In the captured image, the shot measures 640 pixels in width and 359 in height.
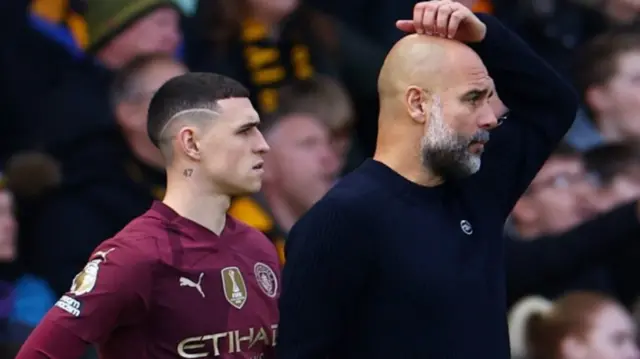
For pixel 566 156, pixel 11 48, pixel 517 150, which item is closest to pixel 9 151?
pixel 11 48

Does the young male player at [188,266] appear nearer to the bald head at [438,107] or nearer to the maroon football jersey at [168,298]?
the maroon football jersey at [168,298]

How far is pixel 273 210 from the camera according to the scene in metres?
5.58

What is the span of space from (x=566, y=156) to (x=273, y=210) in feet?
4.38

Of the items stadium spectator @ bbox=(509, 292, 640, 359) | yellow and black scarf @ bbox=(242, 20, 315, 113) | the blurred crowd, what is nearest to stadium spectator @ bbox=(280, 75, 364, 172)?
the blurred crowd

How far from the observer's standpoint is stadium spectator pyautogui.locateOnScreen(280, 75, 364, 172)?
5.88 m

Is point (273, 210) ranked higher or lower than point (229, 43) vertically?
lower

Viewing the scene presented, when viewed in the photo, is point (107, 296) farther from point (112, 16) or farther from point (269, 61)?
point (269, 61)

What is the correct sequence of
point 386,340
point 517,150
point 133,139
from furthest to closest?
point 133,139 < point 517,150 < point 386,340

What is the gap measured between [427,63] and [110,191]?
6.36 ft

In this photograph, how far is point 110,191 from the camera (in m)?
5.36

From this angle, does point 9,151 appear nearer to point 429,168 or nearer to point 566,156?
point 566,156

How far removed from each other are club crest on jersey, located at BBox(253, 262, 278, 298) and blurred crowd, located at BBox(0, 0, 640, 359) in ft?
4.48

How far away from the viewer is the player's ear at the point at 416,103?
3.69 m

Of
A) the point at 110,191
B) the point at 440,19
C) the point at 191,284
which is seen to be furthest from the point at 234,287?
the point at 110,191
